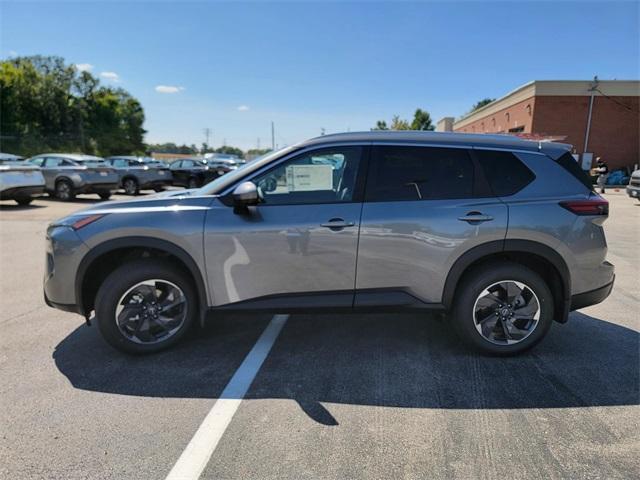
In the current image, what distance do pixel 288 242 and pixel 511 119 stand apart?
34.9 metres

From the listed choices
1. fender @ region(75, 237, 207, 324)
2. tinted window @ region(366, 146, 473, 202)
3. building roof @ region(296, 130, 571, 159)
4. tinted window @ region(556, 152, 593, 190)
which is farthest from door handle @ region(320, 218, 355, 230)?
tinted window @ region(556, 152, 593, 190)

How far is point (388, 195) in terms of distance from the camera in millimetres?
3389

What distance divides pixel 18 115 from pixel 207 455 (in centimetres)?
5358

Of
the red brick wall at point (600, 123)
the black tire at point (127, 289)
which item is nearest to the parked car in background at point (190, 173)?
the black tire at point (127, 289)

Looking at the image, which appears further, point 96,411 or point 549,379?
point 549,379

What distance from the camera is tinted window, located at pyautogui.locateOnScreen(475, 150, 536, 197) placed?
3.44 meters

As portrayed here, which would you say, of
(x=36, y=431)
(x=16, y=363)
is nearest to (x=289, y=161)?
(x=36, y=431)

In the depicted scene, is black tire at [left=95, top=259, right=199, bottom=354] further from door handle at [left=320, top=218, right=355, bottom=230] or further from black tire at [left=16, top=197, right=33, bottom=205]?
black tire at [left=16, top=197, right=33, bottom=205]

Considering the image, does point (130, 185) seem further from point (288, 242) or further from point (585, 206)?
point (585, 206)

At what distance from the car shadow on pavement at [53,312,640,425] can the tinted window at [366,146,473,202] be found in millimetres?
1372

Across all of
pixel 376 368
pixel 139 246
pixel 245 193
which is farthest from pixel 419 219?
pixel 139 246

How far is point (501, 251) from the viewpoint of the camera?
133 inches

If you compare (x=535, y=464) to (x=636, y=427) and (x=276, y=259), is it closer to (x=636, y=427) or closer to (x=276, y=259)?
(x=636, y=427)

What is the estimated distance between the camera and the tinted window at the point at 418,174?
3.40m
